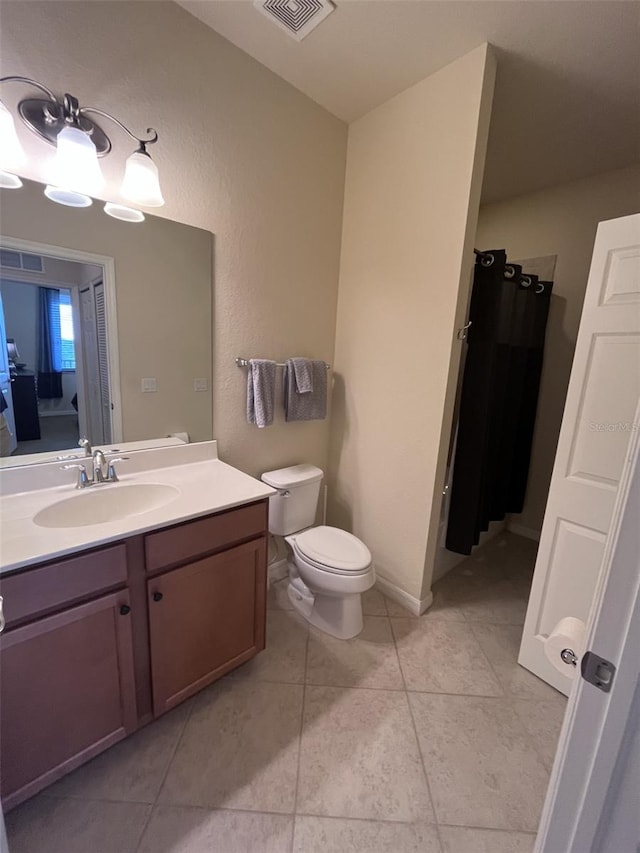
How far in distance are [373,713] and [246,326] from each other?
5.87 ft

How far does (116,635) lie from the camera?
1119 mm

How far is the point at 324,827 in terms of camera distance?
3.55 ft

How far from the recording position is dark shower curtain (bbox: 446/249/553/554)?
1934 mm

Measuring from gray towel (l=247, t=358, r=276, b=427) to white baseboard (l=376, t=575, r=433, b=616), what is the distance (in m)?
1.19

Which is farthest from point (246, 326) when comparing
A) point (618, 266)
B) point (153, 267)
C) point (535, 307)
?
point (535, 307)

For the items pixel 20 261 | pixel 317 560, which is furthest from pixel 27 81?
pixel 317 560

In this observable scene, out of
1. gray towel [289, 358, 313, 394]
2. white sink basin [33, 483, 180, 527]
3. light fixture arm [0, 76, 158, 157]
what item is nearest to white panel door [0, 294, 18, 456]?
white sink basin [33, 483, 180, 527]

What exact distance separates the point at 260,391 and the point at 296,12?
148cm

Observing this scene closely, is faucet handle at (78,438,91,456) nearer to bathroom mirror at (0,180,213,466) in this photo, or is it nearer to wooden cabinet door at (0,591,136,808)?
bathroom mirror at (0,180,213,466)

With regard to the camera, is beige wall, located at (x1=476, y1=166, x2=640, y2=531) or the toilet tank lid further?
beige wall, located at (x1=476, y1=166, x2=640, y2=531)

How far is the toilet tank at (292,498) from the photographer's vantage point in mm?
1927

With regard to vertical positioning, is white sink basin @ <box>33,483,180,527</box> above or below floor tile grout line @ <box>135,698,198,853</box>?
above

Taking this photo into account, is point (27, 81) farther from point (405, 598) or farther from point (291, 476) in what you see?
point (405, 598)

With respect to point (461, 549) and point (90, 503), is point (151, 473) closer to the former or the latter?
point (90, 503)
